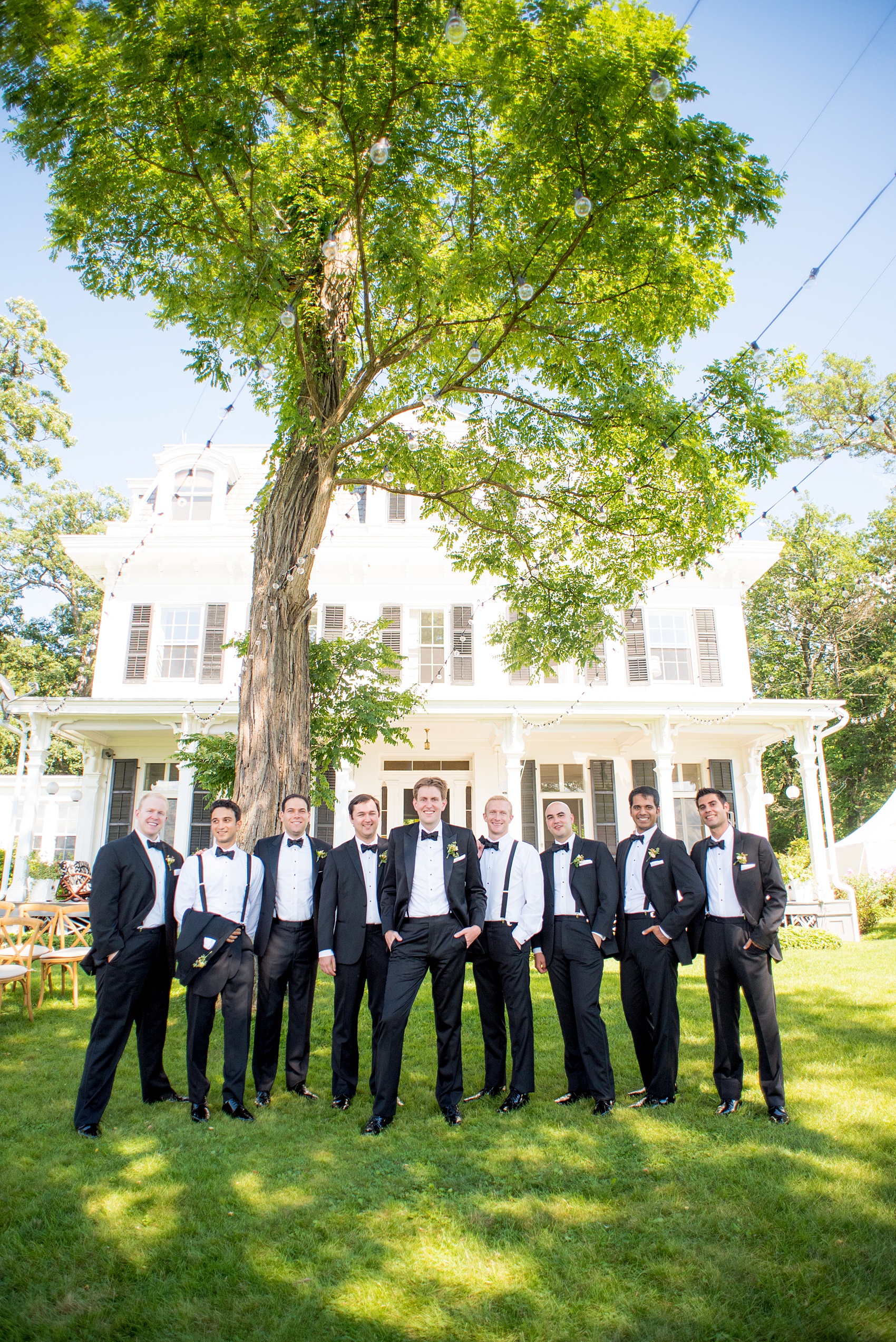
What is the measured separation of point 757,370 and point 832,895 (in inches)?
401

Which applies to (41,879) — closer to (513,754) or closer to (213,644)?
(213,644)

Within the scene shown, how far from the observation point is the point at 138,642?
1616 cm

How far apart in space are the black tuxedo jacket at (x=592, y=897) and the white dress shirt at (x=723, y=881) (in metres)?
0.56

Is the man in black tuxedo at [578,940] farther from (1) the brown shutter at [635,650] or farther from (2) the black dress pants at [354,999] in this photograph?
(1) the brown shutter at [635,650]

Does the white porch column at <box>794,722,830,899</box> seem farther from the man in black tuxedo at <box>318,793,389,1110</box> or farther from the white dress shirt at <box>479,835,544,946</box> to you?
the man in black tuxedo at <box>318,793,389,1110</box>

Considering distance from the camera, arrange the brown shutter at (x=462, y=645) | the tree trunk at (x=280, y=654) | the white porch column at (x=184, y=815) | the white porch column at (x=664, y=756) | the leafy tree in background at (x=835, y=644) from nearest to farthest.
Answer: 1. the tree trunk at (x=280, y=654)
2. the white porch column at (x=664, y=756)
3. the white porch column at (x=184, y=815)
4. the brown shutter at (x=462, y=645)
5. the leafy tree in background at (x=835, y=644)

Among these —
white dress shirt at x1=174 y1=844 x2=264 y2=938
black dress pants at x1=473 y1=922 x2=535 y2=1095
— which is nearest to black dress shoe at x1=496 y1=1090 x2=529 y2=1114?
black dress pants at x1=473 y1=922 x2=535 y2=1095

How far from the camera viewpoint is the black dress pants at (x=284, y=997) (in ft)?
16.7

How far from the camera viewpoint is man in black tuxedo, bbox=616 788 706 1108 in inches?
191

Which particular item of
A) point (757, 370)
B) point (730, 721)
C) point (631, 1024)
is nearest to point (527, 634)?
point (757, 370)

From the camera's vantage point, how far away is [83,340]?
23.6 ft

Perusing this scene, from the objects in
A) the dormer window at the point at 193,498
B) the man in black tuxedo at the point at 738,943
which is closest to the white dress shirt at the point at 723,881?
the man in black tuxedo at the point at 738,943

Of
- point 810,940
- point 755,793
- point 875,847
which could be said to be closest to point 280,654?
point 810,940

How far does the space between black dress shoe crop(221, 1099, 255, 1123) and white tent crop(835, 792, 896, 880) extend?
1436 cm
